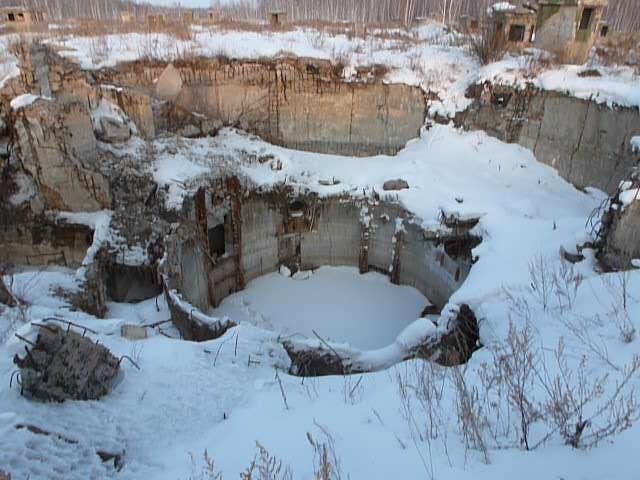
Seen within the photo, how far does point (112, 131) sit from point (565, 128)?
990 centimetres

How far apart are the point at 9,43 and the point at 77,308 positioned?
10474mm

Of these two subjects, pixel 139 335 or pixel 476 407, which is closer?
pixel 476 407

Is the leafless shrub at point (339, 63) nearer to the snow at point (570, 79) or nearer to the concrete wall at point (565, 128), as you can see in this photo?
the concrete wall at point (565, 128)

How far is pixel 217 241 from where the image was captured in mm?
11594

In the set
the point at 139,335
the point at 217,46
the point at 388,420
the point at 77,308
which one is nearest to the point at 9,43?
the point at 217,46

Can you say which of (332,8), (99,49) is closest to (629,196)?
(99,49)

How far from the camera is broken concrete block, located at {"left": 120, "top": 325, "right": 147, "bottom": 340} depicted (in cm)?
617

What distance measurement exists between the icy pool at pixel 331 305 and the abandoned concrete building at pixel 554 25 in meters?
6.98

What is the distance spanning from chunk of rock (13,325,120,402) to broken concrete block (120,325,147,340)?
116 centimetres

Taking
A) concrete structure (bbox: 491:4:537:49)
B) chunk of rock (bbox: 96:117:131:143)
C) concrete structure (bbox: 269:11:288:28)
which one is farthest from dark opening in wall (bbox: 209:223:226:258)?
concrete structure (bbox: 269:11:288:28)

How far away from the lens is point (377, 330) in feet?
33.3

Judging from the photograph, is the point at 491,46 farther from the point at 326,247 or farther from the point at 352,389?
the point at 352,389

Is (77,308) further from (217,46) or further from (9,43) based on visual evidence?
(9,43)

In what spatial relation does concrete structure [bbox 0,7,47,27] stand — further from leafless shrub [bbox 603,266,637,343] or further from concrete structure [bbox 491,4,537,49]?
leafless shrub [bbox 603,266,637,343]
